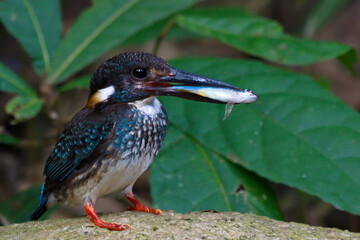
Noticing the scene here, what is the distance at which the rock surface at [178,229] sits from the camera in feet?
7.60

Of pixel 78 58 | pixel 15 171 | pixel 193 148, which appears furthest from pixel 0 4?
pixel 15 171

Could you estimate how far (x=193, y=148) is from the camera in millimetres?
3357

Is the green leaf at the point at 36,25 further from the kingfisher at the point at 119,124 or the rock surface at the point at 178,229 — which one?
the rock surface at the point at 178,229

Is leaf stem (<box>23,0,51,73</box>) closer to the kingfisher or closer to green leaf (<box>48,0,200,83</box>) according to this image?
green leaf (<box>48,0,200,83</box>)

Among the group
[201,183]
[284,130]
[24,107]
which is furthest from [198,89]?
[24,107]

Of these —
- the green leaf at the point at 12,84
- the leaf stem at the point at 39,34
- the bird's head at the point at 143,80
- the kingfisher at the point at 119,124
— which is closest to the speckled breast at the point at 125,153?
the kingfisher at the point at 119,124

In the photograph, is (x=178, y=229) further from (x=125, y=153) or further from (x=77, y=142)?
(x=77, y=142)

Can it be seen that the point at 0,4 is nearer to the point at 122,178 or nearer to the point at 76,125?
the point at 76,125

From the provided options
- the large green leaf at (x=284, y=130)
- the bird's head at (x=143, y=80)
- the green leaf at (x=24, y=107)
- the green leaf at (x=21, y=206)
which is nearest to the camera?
the bird's head at (x=143, y=80)

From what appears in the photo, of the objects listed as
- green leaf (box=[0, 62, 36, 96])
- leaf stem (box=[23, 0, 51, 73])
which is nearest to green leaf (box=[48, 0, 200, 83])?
leaf stem (box=[23, 0, 51, 73])

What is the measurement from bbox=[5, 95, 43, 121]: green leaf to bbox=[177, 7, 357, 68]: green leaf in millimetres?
1188

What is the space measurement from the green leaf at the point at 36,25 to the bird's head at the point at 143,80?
144 cm

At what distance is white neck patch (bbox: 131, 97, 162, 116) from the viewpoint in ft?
8.64

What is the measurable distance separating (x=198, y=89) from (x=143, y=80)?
0.93ft
